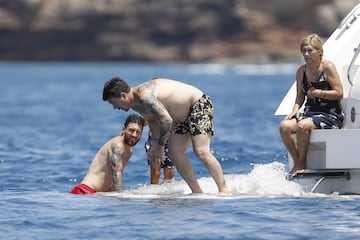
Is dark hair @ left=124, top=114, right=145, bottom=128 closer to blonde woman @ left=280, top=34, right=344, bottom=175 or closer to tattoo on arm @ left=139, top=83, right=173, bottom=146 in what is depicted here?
tattoo on arm @ left=139, top=83, right=173, bottom=146

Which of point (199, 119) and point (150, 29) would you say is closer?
point (199, 119)

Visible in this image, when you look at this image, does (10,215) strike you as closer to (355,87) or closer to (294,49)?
(355,87)

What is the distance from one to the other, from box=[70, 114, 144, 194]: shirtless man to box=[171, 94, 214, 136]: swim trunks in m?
0.63

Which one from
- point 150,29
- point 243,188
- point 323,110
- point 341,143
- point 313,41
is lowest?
point 243,188

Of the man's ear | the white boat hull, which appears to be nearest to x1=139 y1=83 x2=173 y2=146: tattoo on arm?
the man's ear

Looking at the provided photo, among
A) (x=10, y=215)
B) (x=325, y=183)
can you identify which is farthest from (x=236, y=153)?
(x=10, y=215)

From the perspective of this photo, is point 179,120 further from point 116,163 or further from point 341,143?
point 341,143

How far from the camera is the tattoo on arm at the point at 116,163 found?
10.6 m

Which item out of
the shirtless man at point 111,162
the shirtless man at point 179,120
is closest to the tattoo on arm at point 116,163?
the shirtless man at point 111,162

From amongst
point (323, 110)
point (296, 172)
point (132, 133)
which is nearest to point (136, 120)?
point (132, 133)

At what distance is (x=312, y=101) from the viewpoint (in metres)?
10.5

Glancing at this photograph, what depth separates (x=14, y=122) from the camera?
25.6 metres

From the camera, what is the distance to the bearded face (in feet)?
35.1

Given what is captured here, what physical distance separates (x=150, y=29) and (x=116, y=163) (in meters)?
77.4
